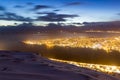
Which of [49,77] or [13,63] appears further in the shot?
[13,63]

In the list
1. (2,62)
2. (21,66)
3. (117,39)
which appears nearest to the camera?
(21,66)

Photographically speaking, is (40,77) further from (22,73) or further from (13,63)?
(13,63)

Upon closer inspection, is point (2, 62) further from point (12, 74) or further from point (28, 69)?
point (12, 74)

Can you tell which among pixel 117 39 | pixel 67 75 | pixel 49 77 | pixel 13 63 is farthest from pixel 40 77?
pixel 117 39

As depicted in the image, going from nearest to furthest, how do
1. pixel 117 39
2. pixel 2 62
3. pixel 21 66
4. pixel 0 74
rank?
pixel 0 74
pixel 21 66
pixel 2 62
pixel 117 39

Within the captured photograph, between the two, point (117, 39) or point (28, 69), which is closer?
point (28, 69)

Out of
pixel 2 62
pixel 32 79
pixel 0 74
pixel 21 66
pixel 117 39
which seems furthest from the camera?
pixel 117 39

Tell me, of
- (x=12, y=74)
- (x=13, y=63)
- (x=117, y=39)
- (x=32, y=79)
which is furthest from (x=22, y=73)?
(x=117, y=39)

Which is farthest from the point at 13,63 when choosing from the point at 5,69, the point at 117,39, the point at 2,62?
the point at 117,39
